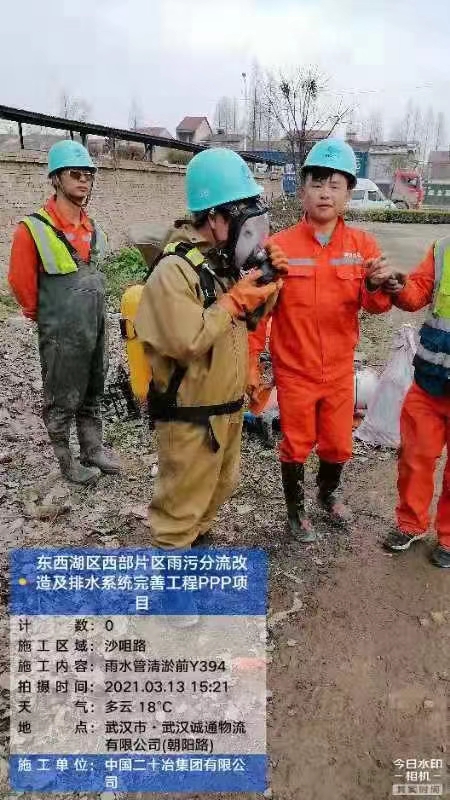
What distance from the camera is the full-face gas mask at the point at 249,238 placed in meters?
2.27

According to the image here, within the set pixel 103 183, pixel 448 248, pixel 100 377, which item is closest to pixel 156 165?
pixel 103 183

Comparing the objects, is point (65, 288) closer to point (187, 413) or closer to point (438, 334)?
point (187, 413)

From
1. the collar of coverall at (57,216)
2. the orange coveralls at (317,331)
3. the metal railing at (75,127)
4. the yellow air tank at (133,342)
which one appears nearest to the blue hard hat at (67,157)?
the collar of coverall at (57,216)

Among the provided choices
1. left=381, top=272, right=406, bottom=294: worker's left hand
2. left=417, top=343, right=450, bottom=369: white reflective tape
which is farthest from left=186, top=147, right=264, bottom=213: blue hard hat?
left=417, top=343, right=450, bottom=369: white reflective tape

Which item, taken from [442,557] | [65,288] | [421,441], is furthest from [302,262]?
[442,557]

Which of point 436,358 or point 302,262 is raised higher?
point 302,262

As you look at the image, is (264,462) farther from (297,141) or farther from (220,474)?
(297,141)

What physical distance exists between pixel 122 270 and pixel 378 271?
345 inches

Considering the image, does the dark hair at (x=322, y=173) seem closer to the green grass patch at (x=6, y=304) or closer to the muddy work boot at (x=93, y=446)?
the muddy work boot at (x=93, y=446)

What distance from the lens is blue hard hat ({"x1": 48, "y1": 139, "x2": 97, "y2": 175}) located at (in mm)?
3486

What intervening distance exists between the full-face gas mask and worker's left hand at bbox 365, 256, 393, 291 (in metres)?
0.70

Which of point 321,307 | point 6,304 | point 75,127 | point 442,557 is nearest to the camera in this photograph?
point 321,307

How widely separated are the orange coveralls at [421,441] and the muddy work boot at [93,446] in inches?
77.7

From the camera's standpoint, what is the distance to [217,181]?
7.32 ft
